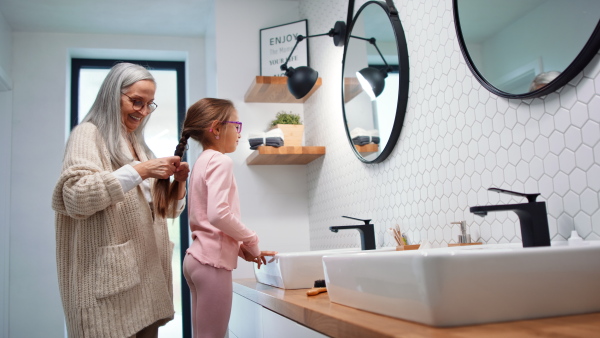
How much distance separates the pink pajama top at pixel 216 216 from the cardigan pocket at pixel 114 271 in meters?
0.19

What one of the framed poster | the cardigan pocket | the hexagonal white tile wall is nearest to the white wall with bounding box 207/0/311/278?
the framed poster

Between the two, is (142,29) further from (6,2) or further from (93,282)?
(93,282)

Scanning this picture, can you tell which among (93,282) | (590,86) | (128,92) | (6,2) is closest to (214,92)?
(6,2)

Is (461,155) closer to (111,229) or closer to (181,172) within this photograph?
(181,172)

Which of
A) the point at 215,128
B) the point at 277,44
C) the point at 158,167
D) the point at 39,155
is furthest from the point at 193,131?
the point at 39,155

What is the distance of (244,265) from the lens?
299 centimetres

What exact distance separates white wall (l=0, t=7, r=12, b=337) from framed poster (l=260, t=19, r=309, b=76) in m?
1.67

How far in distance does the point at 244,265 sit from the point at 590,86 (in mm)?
2212

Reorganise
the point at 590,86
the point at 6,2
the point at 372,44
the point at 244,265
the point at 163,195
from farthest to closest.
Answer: the point at 6,2 → the point at 244,265 → the point at 372,44 → the point at 163,195 → the point at 590,86

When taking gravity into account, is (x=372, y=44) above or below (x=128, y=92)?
above

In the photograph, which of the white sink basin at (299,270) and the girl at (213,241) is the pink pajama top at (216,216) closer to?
the girl at (213,241)

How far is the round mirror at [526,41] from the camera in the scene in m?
1.12

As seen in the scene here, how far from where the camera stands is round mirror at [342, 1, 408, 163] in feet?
6.36

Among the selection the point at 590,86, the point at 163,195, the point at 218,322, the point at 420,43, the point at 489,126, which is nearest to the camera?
the point at 590,86
